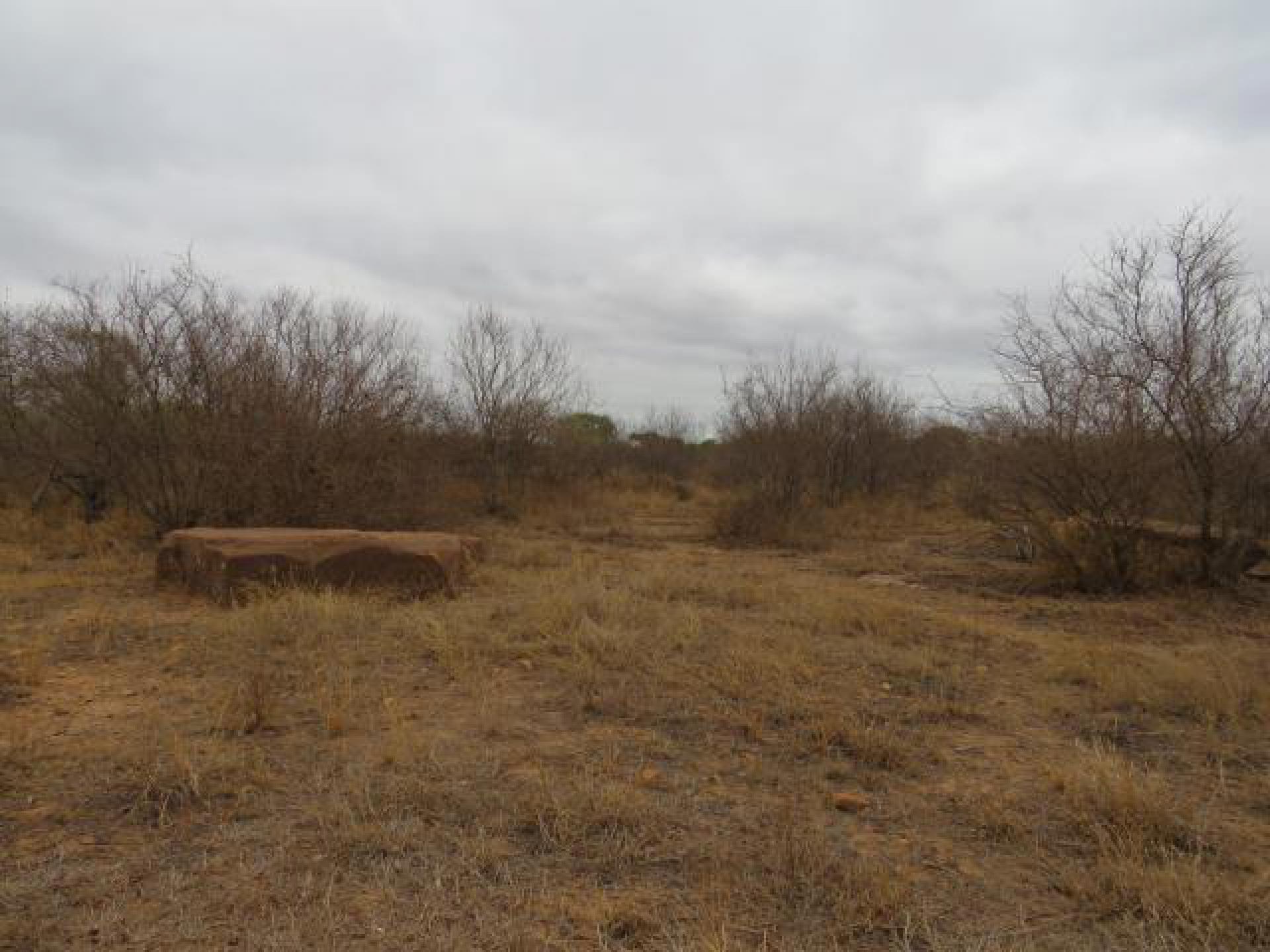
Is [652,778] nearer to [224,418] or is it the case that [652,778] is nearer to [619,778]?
[619,778]

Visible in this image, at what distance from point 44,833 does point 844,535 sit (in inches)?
481

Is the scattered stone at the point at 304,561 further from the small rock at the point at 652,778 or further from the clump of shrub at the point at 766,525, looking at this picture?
the clump of shrub at the point at 766,525

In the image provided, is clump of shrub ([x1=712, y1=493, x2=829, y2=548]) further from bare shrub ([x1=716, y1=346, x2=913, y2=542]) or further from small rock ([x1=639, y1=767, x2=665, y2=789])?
small rock ([x1=639, y1=767, x2=665, y2=789])

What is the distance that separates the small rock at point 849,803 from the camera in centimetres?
302

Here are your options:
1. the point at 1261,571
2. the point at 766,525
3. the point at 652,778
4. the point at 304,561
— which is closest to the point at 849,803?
the point at 652,778

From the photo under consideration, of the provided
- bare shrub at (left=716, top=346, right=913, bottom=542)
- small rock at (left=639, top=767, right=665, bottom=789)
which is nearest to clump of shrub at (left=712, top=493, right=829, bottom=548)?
bare shrub at (left=716, top=346, right=913, bottom=542)

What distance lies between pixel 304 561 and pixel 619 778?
14.8ft

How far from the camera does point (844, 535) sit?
44.5ft

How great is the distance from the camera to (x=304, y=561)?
6773mm

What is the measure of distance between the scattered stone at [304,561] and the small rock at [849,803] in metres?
4.67

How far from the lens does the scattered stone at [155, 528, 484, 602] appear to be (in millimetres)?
6605

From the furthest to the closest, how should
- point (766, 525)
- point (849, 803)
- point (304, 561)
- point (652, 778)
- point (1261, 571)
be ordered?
point (766, 525) < point (1261, 571) < point (304, 561) < point (652, 778) < point (849, 803)

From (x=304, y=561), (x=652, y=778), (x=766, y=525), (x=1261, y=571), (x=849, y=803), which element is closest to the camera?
(x=849, y=803)

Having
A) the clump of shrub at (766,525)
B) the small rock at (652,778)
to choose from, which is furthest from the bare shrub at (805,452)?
the small rock at (652,778)
